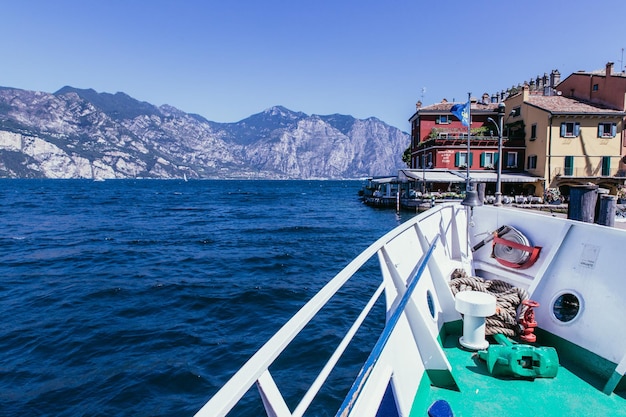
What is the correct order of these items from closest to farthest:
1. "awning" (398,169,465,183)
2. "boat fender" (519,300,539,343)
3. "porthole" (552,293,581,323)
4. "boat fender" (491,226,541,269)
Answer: "boat fender" (519,300,539,343)
"boat fender" (491,226,541,269)
"porthole" (552,293,581,323)
"awning" (398,169,465,183)

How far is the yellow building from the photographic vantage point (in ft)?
124

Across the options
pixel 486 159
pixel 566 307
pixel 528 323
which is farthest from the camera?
pixel 486 159

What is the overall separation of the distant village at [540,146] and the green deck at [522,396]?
3426cm

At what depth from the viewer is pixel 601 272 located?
4.51 m

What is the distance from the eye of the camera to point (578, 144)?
38.5 m

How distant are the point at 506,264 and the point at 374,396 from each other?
477 cm

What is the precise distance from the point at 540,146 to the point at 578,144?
3464 mm

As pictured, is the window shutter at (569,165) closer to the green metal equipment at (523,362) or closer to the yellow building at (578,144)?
the yellow building at (578,144)

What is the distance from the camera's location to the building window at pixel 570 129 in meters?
38.1

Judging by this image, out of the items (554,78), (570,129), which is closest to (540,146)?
(570,129)

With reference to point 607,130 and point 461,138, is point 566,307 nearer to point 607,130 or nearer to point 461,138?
point 461,138

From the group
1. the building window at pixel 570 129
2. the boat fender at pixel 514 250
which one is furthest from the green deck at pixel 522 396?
the building window at pixel 570 129

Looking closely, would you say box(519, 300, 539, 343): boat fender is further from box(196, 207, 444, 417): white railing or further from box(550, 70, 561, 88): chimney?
box(550, 70, 561, 88): chimney

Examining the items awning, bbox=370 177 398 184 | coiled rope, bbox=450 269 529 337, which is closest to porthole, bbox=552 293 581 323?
coiled rope, bbox=450 269 529 337
